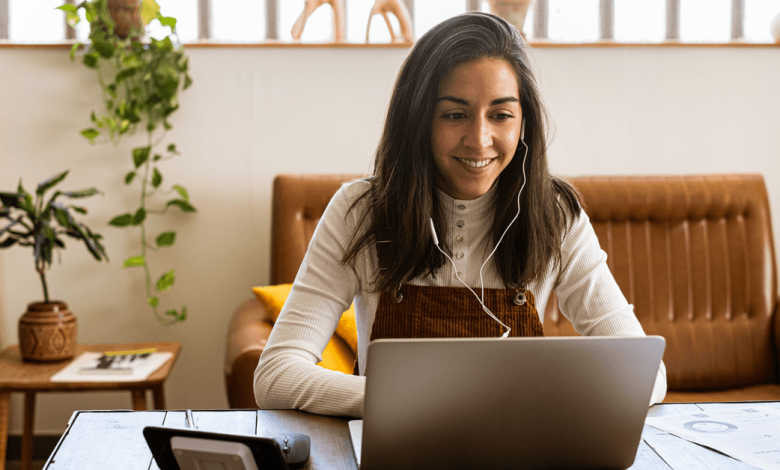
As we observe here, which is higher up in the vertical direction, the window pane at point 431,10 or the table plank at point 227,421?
the window pane at point 431,10

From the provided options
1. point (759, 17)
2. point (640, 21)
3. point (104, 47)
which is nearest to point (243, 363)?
point (104, 47)

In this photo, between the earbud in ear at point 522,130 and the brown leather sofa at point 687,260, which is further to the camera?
the brown leather sofa at point 687,260

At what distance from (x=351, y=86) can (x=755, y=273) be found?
139 cm

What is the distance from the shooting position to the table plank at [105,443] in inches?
29.8

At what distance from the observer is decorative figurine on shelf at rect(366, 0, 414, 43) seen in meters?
2.29

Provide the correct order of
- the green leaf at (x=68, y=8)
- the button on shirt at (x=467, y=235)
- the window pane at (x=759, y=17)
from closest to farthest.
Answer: the button on shirt at (x=467, y=235) < the green leaf at (x=68, y=8) < the window pane at (x=759, y=17)

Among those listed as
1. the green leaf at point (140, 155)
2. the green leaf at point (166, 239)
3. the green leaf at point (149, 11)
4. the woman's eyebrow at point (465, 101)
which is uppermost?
the green leaf at point (149, 11)

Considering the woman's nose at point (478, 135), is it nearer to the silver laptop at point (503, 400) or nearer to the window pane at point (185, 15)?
the silver laptop at point (503, 400)

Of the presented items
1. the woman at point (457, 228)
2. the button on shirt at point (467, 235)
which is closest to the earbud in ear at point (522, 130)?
the woman at point (457, 228)

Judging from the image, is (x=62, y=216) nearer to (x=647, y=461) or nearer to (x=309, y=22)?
(x=309, y=22)

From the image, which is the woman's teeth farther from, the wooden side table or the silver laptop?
the wooden side table

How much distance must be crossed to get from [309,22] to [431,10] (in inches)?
17.0

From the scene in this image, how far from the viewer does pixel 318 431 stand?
0.88 m

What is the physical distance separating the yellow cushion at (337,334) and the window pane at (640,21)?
1455mm
